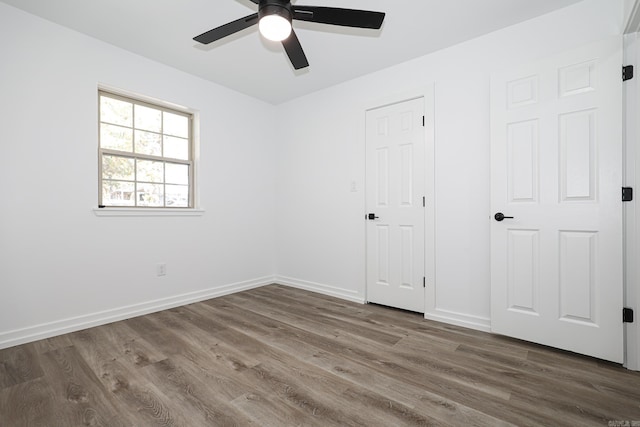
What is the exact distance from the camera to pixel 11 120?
2303 millimetres

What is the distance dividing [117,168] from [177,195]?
2.16 feet

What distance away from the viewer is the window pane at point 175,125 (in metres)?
3.38

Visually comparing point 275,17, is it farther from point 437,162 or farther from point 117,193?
point 117,193

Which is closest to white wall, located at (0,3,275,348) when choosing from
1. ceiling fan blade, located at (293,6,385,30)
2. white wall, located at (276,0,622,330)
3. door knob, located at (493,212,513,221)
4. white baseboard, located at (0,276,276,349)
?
white baseboard, located at (0,276,276,349)

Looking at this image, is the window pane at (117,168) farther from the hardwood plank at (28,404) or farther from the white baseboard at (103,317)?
the hardwood plank at (28,404)

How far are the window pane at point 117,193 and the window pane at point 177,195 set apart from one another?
37 centimetres

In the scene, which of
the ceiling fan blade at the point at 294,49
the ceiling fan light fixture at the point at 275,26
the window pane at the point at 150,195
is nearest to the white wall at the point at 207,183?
the window pane at the point at 150,195

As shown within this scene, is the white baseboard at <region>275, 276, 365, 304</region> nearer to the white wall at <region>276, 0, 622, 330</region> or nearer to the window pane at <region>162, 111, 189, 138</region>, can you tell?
the white wall at <region>276, 0, 622, 330</region>

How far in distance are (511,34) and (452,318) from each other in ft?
8.26

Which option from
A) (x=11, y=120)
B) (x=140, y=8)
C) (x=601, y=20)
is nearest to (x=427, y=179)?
(x=601, y=20)

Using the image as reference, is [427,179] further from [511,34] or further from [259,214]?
[259,214]

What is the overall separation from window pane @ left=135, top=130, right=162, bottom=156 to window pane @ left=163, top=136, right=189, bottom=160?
0.25 feet

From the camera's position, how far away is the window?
9.61ft

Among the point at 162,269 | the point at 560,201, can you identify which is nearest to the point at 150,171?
the point at 162,269
